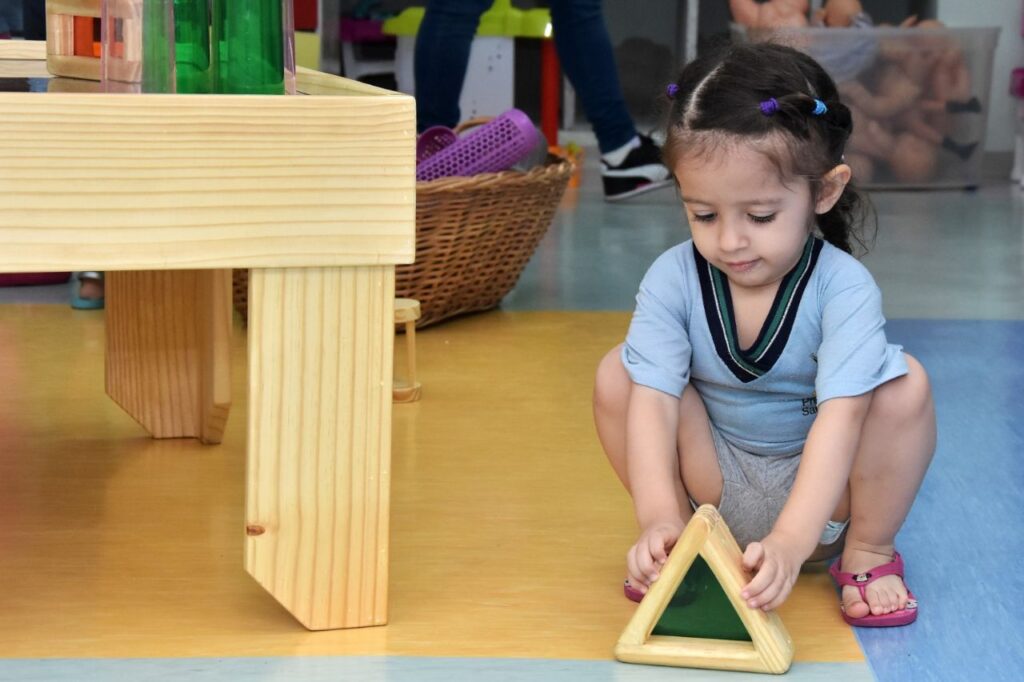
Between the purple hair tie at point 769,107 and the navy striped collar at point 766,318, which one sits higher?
the purple hair tie at point 769,107

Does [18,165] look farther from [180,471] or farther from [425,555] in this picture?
[180,471]

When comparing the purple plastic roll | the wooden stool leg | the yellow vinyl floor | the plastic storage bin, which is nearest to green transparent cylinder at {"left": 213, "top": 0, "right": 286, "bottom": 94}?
the yellow vinyl floor

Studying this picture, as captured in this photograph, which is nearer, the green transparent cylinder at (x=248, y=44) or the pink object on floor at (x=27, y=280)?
the green transparent cylinder at (x=248, y=44)

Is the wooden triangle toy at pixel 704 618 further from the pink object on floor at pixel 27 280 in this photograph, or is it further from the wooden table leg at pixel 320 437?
the pink object on floor at pixel 27 280

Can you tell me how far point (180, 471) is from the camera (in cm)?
136

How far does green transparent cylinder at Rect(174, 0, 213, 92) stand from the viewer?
37.5 inches

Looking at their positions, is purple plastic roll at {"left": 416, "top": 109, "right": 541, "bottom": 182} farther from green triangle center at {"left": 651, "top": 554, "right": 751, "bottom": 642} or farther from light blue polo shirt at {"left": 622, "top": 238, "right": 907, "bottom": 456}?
green triangle center at {"left": 651, "top": 554, "right": 751, "bottom": 642}

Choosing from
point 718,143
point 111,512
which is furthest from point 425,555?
point 718,143

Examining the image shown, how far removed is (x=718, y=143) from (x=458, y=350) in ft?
2.98

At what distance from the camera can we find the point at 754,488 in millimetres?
1083

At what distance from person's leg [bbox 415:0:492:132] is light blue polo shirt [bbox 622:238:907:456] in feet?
5.41

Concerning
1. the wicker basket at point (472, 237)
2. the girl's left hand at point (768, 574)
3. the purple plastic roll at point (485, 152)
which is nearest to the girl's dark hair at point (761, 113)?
the girl's left hand at point (768, 574)

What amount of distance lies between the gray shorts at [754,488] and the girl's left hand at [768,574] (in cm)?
14

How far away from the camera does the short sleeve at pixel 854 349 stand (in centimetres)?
99
